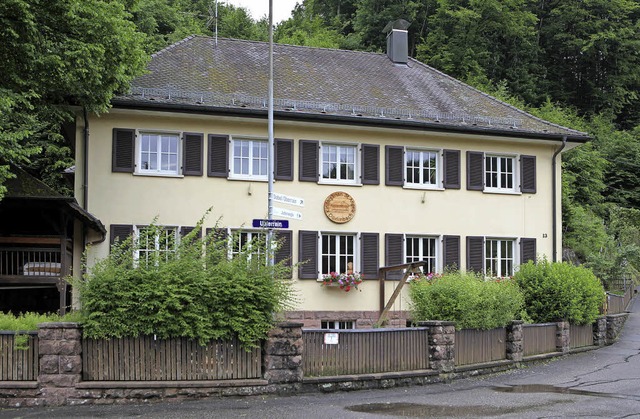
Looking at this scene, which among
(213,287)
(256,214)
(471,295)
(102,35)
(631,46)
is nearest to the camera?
(213,287)

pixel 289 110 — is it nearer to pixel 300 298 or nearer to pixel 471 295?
pixel 300 298

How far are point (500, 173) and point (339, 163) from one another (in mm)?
5024

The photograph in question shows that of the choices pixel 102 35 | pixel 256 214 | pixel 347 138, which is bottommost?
pixel 256 214

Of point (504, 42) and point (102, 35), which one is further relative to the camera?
point (504, 42)

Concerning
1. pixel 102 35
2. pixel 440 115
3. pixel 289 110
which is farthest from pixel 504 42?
pixel 102 35

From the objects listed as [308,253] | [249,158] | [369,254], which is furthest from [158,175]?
[369,254]

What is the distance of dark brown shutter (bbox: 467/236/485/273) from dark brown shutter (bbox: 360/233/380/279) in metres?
2.82

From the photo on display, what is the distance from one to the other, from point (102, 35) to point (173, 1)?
114 feet

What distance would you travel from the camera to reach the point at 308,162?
2197 centimetres

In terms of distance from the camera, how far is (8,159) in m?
16.5

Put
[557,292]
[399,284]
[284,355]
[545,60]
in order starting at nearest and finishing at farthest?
[284,355] < [399,284] < [557,292] < [545,60]

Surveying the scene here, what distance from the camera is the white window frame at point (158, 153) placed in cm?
2081

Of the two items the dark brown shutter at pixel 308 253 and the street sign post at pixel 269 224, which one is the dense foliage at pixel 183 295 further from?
the dark brown shutter at pixel 308 253

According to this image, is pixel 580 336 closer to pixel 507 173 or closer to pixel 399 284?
pixel 399 284
